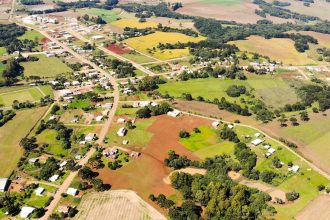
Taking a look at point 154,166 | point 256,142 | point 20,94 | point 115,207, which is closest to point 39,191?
point 115,207

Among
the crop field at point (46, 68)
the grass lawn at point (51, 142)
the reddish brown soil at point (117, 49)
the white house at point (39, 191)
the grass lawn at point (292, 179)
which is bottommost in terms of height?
the reddish brown soil at point (117, 49)

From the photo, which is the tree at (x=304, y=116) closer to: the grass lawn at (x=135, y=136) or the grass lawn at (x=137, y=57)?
the grass lawn at (x=135, y=136)

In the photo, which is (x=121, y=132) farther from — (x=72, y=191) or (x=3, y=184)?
(x=3, y=184)

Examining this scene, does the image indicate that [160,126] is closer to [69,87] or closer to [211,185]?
[211,185]

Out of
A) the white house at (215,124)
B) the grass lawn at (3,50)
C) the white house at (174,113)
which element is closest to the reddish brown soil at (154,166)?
the white house at (215,124)

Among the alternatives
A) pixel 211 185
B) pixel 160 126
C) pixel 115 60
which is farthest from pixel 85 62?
pixel 211 185

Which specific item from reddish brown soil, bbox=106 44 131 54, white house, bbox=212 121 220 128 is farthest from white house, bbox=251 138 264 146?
reddish brown soil, bbox=106 44 131 54
